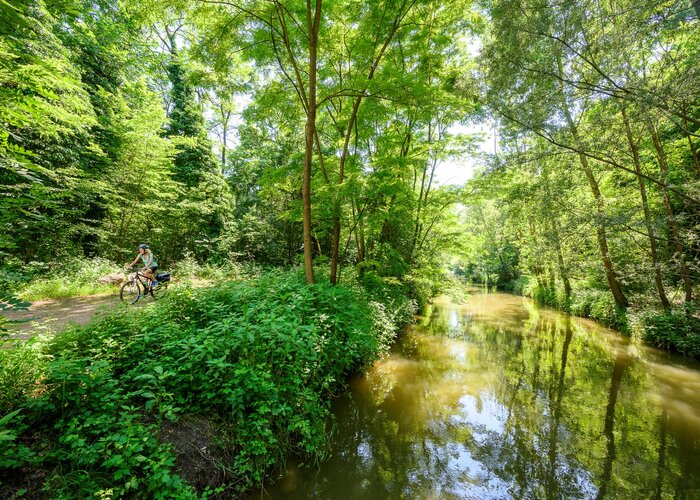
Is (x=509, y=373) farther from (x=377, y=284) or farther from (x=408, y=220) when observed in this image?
(x=408, y=220)

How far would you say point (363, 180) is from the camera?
21.0ft

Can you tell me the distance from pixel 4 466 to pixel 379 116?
8615mm

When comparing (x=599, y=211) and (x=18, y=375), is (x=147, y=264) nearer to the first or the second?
(x=18, y=375)

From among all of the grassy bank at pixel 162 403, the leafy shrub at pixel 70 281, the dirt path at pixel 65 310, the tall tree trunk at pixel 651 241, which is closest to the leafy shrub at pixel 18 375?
the grassy bank at pixel 162 403

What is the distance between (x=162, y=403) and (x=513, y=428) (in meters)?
5.18

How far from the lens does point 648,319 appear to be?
8891 millimetres

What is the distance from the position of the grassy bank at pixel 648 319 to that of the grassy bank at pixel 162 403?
10491mm

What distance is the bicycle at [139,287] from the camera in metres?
7.02

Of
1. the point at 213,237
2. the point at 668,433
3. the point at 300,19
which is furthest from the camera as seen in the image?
the point at 213,237

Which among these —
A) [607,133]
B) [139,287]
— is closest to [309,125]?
[139,287]

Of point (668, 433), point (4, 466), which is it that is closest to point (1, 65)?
point (4, 466)

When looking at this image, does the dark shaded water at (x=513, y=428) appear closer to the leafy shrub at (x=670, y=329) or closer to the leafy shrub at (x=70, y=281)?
the leafy shrub at (x=670, y=329)

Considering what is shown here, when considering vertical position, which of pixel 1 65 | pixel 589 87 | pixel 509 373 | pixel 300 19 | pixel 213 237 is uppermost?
pixel 300 19

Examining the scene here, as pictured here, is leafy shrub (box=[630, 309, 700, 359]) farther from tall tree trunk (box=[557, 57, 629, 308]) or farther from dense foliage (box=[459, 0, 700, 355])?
tall tree trunk (box=[557, 57, 629, 308])
